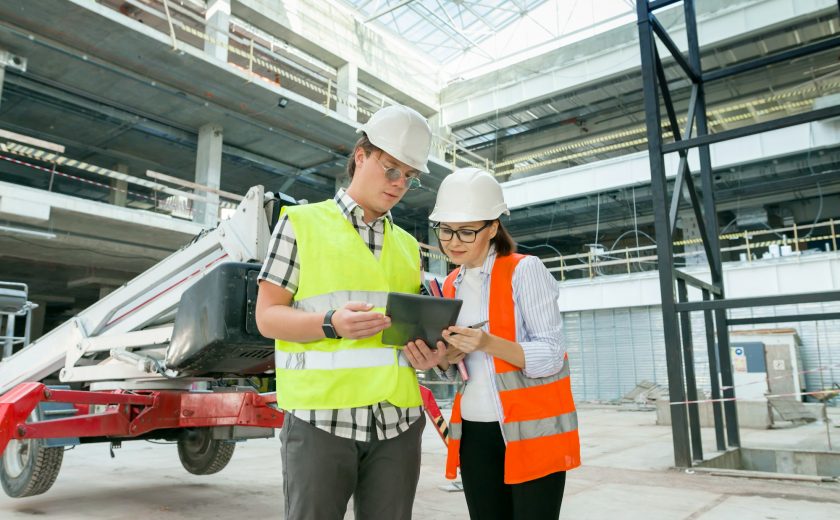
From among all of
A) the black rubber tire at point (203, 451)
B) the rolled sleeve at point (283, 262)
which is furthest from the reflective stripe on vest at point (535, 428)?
the black rubber tire at point (203, 451)

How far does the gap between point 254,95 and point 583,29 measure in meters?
12.4

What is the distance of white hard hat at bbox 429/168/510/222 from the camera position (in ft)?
6.61

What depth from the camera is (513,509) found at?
1900 mm

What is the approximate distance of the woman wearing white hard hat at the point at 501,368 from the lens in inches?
71.3

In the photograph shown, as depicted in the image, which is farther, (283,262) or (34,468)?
(34,468)

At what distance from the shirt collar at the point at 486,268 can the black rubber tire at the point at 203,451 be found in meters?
4.33

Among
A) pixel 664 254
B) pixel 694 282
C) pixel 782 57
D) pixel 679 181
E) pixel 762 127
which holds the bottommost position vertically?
pixel 694 282

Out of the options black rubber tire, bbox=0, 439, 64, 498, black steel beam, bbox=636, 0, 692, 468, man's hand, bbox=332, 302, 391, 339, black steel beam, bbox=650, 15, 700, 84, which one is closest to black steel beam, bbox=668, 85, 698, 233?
black steel beam, bbox=636, 0, 692, 468

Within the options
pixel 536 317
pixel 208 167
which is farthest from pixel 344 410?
pixel 208 167

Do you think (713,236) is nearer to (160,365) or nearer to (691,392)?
(691,392)

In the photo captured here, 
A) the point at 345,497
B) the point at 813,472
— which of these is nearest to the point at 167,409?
the point at 345,497

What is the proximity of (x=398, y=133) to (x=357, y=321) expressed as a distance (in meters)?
0.64

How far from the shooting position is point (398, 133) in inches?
70.4

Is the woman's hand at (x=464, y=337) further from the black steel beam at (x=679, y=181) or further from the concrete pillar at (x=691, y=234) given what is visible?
the concrete pillar at (x=691, y=234)
